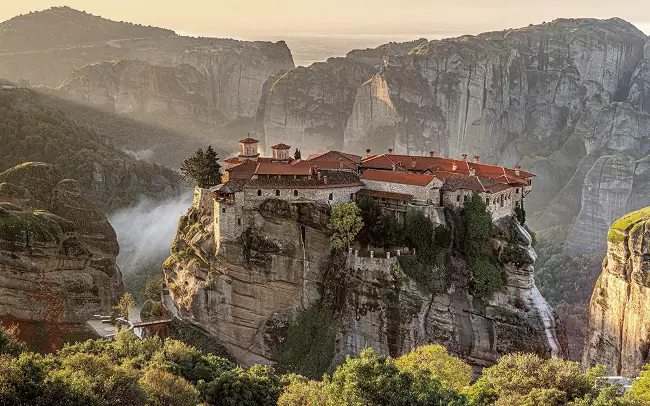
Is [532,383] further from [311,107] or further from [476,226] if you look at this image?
[311,107]

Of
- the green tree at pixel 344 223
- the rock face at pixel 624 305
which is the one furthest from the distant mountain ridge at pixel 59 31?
the rock face at pixel 624 305

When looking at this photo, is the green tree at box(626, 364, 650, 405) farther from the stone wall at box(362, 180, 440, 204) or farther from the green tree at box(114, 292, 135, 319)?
the green tree at box(114, 292, 135, 319)

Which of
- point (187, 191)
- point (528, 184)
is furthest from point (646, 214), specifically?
point (187, 191)

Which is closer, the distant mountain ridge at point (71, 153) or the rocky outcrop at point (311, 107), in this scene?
the distant mountain ridge at point (71, 153)

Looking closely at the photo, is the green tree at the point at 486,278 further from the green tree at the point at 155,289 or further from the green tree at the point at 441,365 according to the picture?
the green tree at the point at 155,289

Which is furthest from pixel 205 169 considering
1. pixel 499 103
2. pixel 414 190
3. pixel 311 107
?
pixel 499 103

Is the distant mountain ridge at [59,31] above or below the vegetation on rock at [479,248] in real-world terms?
above

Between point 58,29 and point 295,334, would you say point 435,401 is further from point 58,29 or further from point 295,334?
point 58,29
